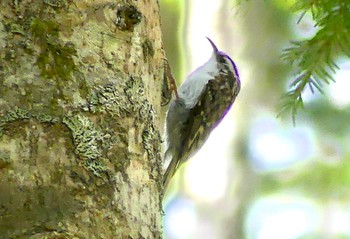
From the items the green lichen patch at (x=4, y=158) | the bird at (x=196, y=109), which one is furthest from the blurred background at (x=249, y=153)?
the green lichen patch at (x=4, y=158)

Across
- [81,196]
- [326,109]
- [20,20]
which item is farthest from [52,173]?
[326,109]

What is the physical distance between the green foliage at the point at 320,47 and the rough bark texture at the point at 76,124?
1.93ft

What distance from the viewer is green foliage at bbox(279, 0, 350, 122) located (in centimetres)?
190

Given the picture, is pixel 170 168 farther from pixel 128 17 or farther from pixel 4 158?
pixel 4 158

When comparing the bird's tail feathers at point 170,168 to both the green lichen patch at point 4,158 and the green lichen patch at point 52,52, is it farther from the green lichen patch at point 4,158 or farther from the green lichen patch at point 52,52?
the green lichen patch at point 4,158

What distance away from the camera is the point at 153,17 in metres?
1.70

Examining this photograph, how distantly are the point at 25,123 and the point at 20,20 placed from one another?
22cm

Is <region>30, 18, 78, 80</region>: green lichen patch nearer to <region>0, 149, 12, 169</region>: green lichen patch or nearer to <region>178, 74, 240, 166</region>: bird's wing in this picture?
<region>0, 149, 12, 169</region>: green lichen patch

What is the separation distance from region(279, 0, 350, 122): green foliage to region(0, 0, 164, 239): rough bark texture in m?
0.59

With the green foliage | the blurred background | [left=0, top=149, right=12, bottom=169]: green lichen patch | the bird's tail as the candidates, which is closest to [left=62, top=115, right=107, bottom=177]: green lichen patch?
[left=0, top=149, right=12, bottom=169]: green lichen patch

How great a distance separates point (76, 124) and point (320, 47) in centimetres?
88

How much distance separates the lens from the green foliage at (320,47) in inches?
74.9

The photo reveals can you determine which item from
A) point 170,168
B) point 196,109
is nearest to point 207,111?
point 196,109

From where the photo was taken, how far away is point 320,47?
1.96 metres
